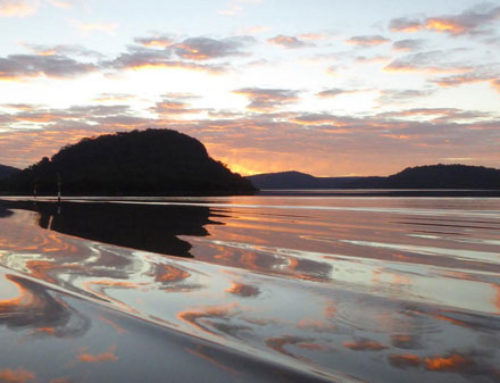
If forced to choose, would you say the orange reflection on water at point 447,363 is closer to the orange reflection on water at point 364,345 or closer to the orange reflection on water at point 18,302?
the orange reflection on water at point 364,345

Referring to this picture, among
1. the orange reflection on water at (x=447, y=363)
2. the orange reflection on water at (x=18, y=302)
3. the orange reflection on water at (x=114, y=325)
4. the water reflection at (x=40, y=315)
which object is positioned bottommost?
the orange reflection on water at (x=18, y=302)

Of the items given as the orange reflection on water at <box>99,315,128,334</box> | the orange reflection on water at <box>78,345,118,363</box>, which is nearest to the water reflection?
the orange reflection on water at <box>99,315,128,334</box>

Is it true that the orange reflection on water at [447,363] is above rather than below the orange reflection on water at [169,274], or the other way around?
above

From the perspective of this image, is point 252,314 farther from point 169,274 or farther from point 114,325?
point 169,274

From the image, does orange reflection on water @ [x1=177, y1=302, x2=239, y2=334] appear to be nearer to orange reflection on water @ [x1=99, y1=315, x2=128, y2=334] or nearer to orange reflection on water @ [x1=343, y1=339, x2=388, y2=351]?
orange reflection on water @ [x1=99, y1=315, x2=128, y2=334]

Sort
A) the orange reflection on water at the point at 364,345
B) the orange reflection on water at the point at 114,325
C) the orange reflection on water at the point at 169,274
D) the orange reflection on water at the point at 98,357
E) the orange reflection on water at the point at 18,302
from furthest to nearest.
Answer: the orange reflection on water at the point at 169,274, the orange reflection on water at the point at 18,302, the orange reflection on water at the point at 114,325, the orange reflection on water at the point at 364,345, the orange reflection on water at the point at 98,357

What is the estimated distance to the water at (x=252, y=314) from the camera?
15.2 ft

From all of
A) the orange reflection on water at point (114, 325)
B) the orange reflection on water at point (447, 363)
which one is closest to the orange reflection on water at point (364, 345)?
the orange reflection on water at point (447, 363)

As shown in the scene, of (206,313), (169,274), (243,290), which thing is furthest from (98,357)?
(169,274)

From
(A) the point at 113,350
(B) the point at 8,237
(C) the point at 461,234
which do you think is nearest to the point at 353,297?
(A) the point at 113,350

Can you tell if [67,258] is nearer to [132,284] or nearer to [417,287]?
[132,284]

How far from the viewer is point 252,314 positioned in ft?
21.7

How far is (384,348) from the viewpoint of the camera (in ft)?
17.0

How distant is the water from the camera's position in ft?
15.2
